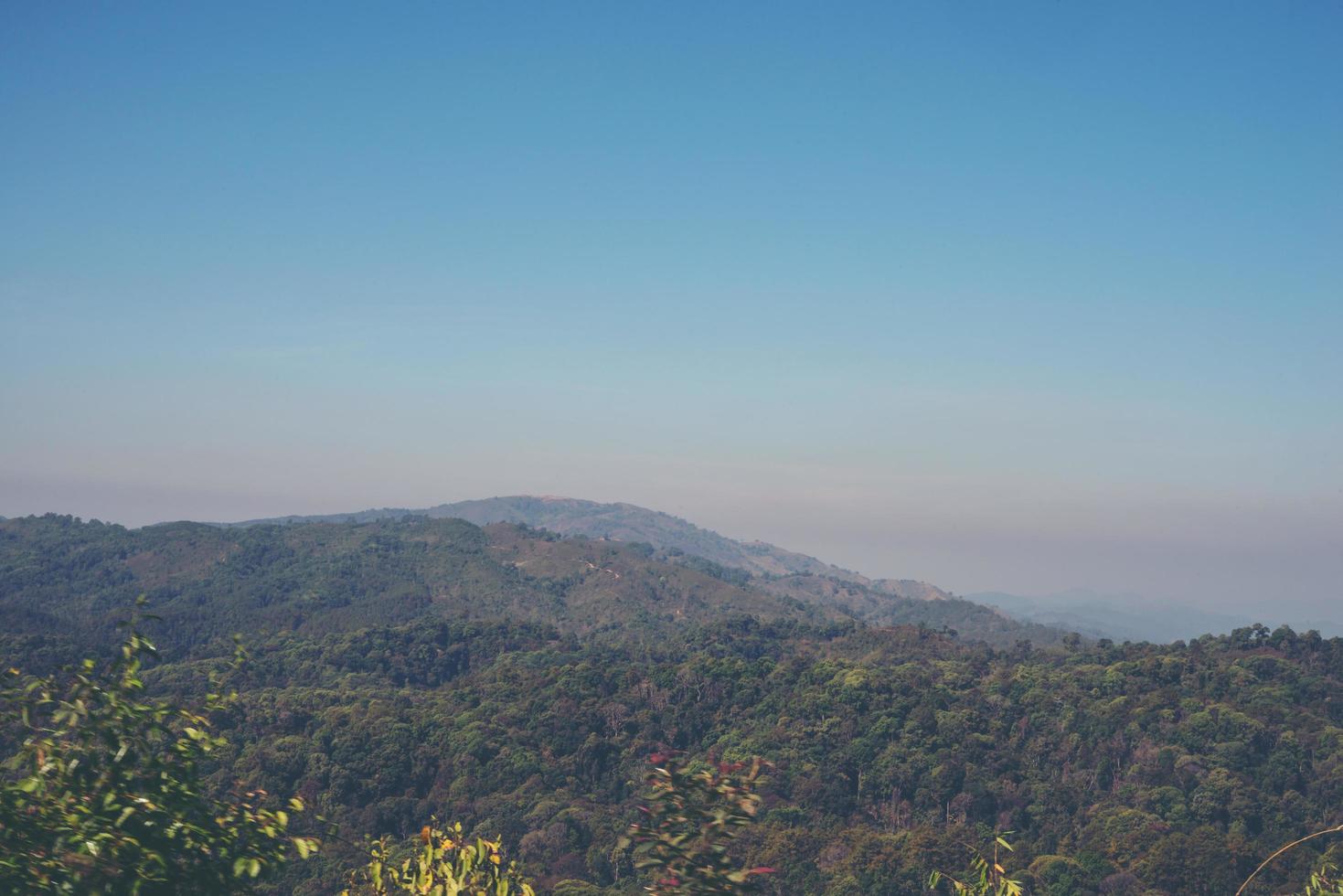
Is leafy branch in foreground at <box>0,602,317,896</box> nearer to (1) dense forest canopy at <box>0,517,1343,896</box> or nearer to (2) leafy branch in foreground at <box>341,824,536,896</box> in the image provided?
(2) leafy branch in foreground at <box>341,824,536,896</box>

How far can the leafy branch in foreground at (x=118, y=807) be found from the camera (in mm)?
6664

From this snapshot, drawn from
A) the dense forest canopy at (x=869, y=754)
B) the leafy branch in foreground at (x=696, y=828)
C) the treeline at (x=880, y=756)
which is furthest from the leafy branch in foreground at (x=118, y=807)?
the treeline at (x=880, y=756)

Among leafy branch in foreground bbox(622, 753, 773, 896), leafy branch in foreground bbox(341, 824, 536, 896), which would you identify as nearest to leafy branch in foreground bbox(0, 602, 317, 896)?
leafy branch in foreground bbox(341, 824, 536, 896)

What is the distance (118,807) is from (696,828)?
4.37 meters

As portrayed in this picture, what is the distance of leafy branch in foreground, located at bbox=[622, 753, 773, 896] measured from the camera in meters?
7.35

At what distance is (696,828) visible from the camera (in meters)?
7.50

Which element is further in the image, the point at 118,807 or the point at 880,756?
the point at 880,756

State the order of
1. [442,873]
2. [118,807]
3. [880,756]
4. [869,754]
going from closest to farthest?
[118,807], [442,873], [880,756], [869,754]

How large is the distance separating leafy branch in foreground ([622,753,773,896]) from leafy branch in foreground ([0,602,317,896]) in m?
2.65

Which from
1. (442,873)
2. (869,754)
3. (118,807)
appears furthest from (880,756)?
(118,807)

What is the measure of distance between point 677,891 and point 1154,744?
84595mm

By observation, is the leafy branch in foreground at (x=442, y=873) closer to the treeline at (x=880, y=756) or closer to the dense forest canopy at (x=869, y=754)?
the dense forest canopy at (x=869, y=754)

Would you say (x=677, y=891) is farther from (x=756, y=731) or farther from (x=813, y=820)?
(x=756, y=731)

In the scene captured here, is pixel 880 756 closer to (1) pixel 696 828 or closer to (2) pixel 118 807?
(1) pixel 696 828
